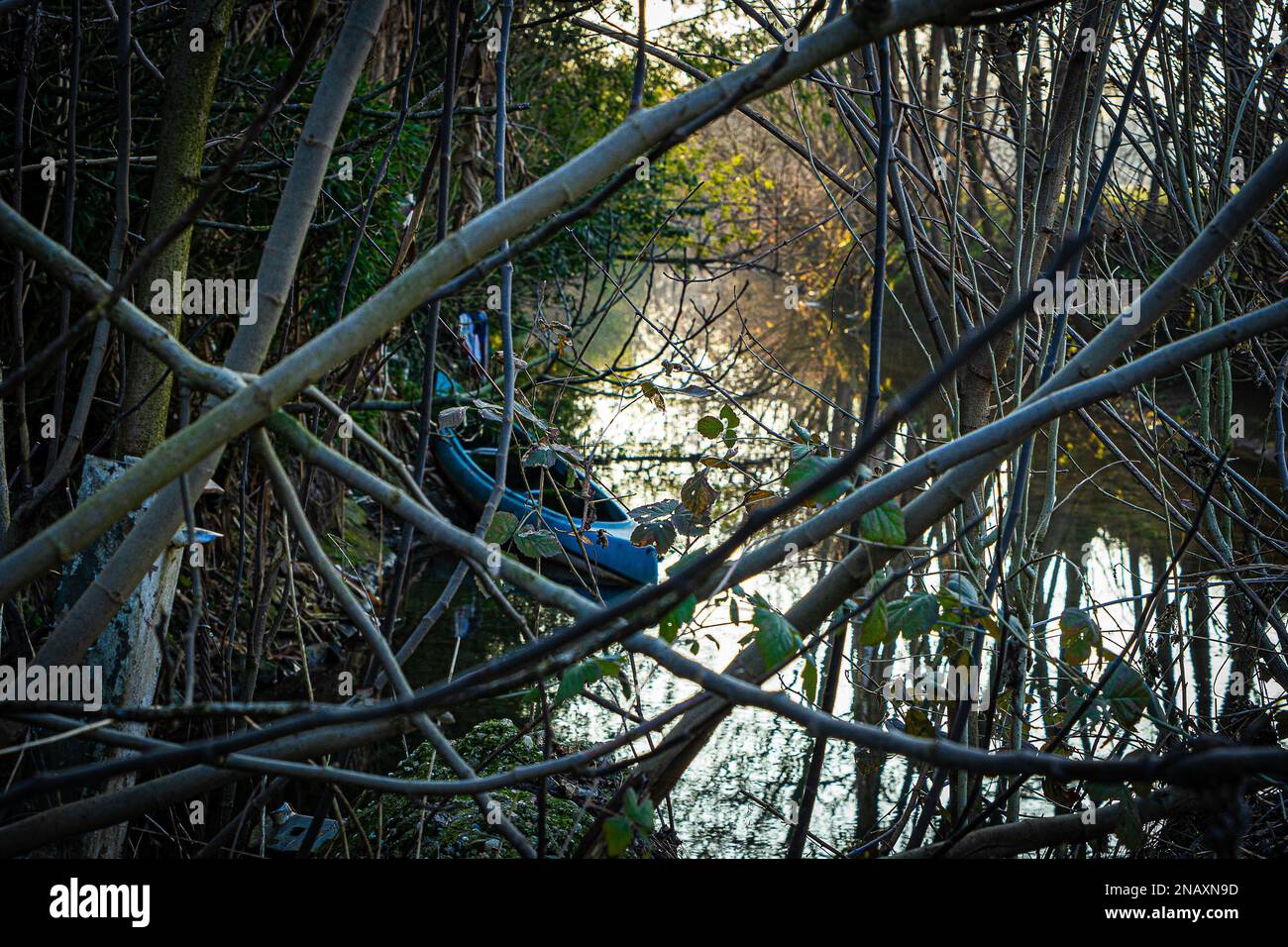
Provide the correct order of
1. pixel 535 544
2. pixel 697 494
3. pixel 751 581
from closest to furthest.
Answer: pixel 535 544
pixel 697 494
pixel 751 581

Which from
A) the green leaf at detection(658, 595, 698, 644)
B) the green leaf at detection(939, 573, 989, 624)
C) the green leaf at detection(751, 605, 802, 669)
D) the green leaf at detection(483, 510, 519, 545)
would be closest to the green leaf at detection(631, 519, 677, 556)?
the green leaf at detection(483, 510, 519, 545)

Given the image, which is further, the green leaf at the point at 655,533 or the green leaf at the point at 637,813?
the green leaf at the point at 655,533

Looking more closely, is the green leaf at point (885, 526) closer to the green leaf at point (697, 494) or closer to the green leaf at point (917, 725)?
the green leaf at point (917, 725)

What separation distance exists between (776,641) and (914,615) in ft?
1.22

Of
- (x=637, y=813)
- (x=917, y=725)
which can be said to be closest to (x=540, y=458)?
(x=917, y=725)

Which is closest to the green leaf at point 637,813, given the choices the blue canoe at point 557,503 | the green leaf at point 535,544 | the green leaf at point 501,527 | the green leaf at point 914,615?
the green leaf at point 914,615

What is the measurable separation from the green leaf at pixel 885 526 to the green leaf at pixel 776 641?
0.16 metres

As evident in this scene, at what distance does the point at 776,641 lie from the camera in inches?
50.3

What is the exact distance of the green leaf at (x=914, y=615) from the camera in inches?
60.1

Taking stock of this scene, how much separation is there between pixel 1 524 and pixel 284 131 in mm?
2440

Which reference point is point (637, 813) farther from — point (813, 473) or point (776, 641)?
point (813, 473)
